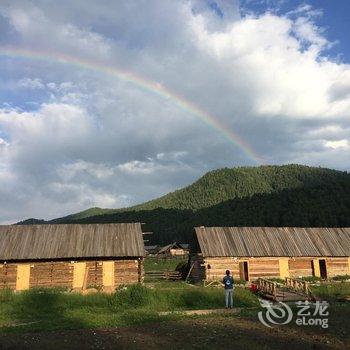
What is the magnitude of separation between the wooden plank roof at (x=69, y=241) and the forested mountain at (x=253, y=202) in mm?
60880

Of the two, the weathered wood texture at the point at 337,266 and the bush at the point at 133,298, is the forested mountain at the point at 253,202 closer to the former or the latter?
the weathered wood texture at the point at 337,266

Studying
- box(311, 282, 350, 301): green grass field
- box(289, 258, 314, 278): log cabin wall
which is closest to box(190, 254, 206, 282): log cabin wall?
box(289, 258, 314, 278): log cabin wall

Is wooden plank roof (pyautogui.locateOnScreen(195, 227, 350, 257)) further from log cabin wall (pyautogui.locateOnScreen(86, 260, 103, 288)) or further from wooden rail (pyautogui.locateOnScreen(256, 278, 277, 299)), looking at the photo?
wooden rail (pyautogui.locateOnScreen(256, 278, 277, 299))

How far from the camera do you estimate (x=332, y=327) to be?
517 inches

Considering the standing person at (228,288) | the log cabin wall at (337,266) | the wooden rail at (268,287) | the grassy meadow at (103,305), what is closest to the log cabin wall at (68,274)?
the grassy meadow at (103,305)

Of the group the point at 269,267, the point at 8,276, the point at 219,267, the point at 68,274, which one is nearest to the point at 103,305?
the point at 68,274

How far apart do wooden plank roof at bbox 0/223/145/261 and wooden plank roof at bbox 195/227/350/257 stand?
20.2 feet

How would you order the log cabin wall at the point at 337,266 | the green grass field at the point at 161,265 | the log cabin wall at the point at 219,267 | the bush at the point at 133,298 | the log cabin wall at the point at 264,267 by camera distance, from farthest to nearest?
1. the green grass field at the point at 161,265
2. the log cabin wall at the point at 337,266
3. the log cabin wall at the point at 264,267
4. the log cabin wall at the point at 219,267
5. the bush at the point at 133,298

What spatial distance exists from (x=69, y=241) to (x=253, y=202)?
9248 centimetres

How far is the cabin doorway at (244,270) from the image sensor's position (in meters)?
32.3

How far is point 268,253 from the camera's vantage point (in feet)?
108

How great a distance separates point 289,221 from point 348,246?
62.9m

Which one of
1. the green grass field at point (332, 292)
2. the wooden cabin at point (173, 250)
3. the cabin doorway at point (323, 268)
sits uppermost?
the wooden cabin at point (173, 250)

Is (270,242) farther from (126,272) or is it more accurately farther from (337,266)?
(126,272)
